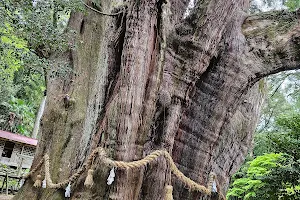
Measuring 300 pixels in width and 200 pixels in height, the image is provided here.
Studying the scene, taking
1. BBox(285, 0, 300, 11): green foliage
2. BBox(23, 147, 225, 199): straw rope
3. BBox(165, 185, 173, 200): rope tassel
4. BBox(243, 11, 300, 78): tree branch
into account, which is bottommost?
BBox(165, 185, 173, 200): rope tassel

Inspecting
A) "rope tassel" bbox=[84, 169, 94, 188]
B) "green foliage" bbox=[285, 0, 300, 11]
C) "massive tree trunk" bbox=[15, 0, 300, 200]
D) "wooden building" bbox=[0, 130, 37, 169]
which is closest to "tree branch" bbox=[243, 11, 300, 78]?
"massive tree trunk" bbox=[15, 0, 300, 200]

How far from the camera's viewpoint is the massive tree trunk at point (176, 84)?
2441 mm

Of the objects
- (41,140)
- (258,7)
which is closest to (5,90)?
(41,140)

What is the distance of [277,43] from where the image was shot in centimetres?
280

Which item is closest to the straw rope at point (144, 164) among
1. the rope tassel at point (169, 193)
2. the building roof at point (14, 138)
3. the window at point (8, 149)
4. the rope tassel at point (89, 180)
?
the rope tassel at point (89, 180)

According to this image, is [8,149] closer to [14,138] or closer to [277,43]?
[14,138]

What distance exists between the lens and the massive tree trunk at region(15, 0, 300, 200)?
8.01ft

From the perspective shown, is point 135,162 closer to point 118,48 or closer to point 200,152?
point 200,152

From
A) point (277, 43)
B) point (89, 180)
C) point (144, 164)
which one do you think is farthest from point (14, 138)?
point (277, 43)

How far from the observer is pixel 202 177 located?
2.77 m

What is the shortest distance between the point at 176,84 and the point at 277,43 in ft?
3.32

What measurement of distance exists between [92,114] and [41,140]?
73.6 inches

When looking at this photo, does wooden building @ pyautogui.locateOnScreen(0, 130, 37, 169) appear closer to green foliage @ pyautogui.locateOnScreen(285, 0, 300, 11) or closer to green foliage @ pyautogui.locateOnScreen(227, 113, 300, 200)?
green foliage @ pyautogui.locateOnScreen(227, 113, 300, 200)

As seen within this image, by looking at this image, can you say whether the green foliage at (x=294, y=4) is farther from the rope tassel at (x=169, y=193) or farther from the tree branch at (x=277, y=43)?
the rope tassel at (x=169, y=193)
